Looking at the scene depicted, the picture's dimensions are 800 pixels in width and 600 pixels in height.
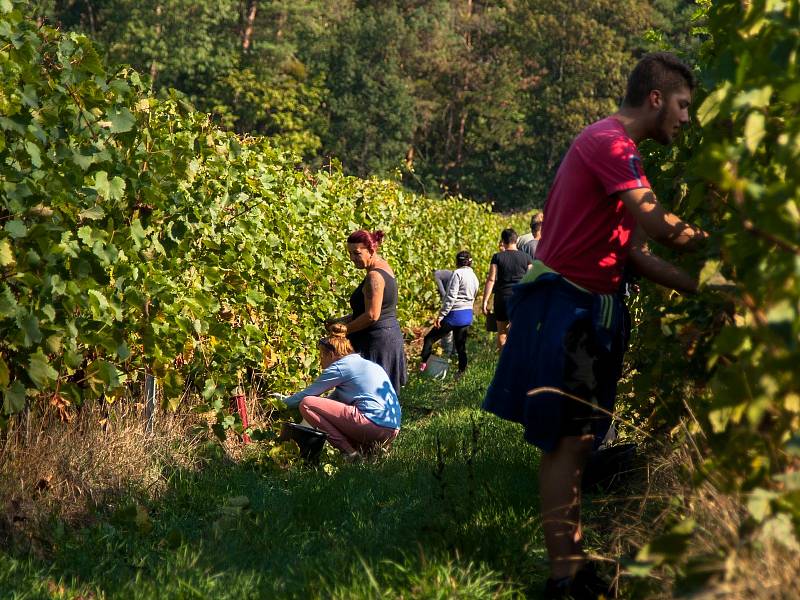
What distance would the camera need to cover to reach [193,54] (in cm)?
5803

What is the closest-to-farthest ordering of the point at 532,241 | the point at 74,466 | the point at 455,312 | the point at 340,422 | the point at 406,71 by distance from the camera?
the point at 74,466 → the point at 340,422 → the point at 455,312 → the point at 532,241 → the point at 406,71

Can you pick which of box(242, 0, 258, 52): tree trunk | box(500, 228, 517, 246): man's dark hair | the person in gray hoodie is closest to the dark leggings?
the person in gray hoodie

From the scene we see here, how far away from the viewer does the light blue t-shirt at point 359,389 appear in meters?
7.87

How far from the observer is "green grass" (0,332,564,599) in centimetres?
426

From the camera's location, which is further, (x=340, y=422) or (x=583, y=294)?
(x=340, y=422)

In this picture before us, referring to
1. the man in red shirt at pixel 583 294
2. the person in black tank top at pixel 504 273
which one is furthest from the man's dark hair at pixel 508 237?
the man in red shirt at pixel 583 294

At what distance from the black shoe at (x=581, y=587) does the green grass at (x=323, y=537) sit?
16 centimetres

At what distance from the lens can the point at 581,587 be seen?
4.02 meters

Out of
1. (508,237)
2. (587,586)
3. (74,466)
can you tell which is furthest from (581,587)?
(508,237)

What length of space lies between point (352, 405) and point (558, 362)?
3.85m

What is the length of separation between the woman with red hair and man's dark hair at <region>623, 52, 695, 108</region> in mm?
4710

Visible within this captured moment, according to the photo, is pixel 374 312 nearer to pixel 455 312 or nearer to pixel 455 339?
pixel 455 339

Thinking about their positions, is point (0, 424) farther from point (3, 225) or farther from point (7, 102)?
point (7, 102)

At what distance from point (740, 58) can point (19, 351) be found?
12.1 ft
